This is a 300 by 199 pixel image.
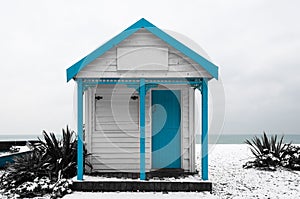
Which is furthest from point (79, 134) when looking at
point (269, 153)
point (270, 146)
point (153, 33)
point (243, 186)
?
point (270, 146)

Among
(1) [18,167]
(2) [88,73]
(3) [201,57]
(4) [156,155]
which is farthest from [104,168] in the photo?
(3) [201,57]

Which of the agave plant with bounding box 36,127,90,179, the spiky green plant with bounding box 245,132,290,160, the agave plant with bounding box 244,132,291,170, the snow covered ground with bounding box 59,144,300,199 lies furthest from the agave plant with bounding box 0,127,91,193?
the spiky green plant with bounding box 245,132,290,160

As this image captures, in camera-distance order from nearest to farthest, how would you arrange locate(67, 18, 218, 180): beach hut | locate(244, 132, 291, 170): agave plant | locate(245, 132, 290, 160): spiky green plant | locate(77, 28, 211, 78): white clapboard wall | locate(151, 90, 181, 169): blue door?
locate(77, 28, 211, 78): white clapboard wall < locate(67, 18, 218, 180): beach hut < locate(151, 90, 181, 169): blue door < locate(244, 132, 291, 170): agave plant < locate(245, 132, 290, 160): spiky green plant

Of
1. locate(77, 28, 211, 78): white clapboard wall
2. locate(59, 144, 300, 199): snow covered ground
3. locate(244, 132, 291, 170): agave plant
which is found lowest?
locate(59, 144, 300, 199): snow covered ground

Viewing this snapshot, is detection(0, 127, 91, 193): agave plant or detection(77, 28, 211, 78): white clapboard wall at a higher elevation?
detection(77, 28, 211, 78): white clapboard wall

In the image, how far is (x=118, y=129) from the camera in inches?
334

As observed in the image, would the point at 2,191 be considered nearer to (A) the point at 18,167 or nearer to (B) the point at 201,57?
(A) the point at 18,167

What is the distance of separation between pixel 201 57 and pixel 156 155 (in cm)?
327

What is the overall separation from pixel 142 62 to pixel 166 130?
2515 mm

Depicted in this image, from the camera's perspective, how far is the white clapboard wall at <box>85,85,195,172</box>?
843 centimetres

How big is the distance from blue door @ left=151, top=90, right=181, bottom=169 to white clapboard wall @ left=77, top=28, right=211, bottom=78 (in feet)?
5.69

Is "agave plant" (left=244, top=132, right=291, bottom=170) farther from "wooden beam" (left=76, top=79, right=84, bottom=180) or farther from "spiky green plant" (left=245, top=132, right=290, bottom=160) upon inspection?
"wooden beam" (left=76, top=79, right=84, bottom=180)

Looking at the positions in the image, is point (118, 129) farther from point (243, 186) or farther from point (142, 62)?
point (243, 186)

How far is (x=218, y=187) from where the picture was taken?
25.0 feet
